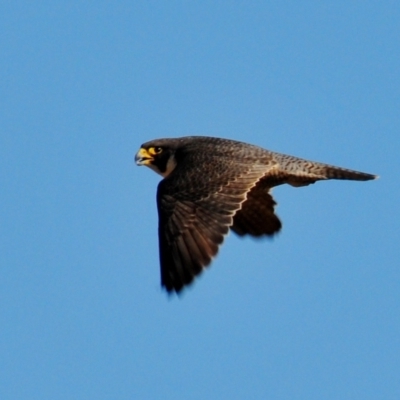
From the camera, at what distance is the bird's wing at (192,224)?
13609 millimetres

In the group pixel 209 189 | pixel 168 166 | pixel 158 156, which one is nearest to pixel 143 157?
pixel 158 156

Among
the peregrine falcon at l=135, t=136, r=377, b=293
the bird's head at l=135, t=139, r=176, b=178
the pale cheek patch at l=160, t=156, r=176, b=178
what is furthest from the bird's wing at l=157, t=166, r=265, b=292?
the bird's head at l=135, t=139, r=176, b=178

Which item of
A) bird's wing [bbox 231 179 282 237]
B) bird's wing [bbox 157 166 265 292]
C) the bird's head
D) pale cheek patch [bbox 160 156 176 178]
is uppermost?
the bird's head

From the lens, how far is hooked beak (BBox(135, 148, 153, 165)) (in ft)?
54.2

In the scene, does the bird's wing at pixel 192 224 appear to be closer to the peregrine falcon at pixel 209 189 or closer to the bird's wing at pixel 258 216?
the peregrine falcon at pixel 209 189

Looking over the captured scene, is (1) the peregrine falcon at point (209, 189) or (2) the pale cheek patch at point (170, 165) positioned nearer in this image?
(1) the peregrine falcon at point (209, 189)

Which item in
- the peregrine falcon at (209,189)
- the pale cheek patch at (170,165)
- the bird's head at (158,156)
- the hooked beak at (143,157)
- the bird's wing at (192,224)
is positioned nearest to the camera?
the bird's wing at (192,224)

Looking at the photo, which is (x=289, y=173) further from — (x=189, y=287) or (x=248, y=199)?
(x=189, y=287)

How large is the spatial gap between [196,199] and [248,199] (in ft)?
5.88

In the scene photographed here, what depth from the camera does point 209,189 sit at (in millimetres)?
14578

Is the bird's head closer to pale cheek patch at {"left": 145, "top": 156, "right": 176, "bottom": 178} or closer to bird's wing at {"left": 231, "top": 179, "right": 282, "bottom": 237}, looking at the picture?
pale cheek patch at {"left": 145, "top": 156, "right": 176, "bottom": 178}

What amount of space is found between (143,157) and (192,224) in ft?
8.67

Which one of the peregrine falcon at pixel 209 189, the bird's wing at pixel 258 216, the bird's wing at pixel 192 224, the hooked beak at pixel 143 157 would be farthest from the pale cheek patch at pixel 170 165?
the bird's wing at pixel 192 224

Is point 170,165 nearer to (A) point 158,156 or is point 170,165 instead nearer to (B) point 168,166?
(B) point 168,166
